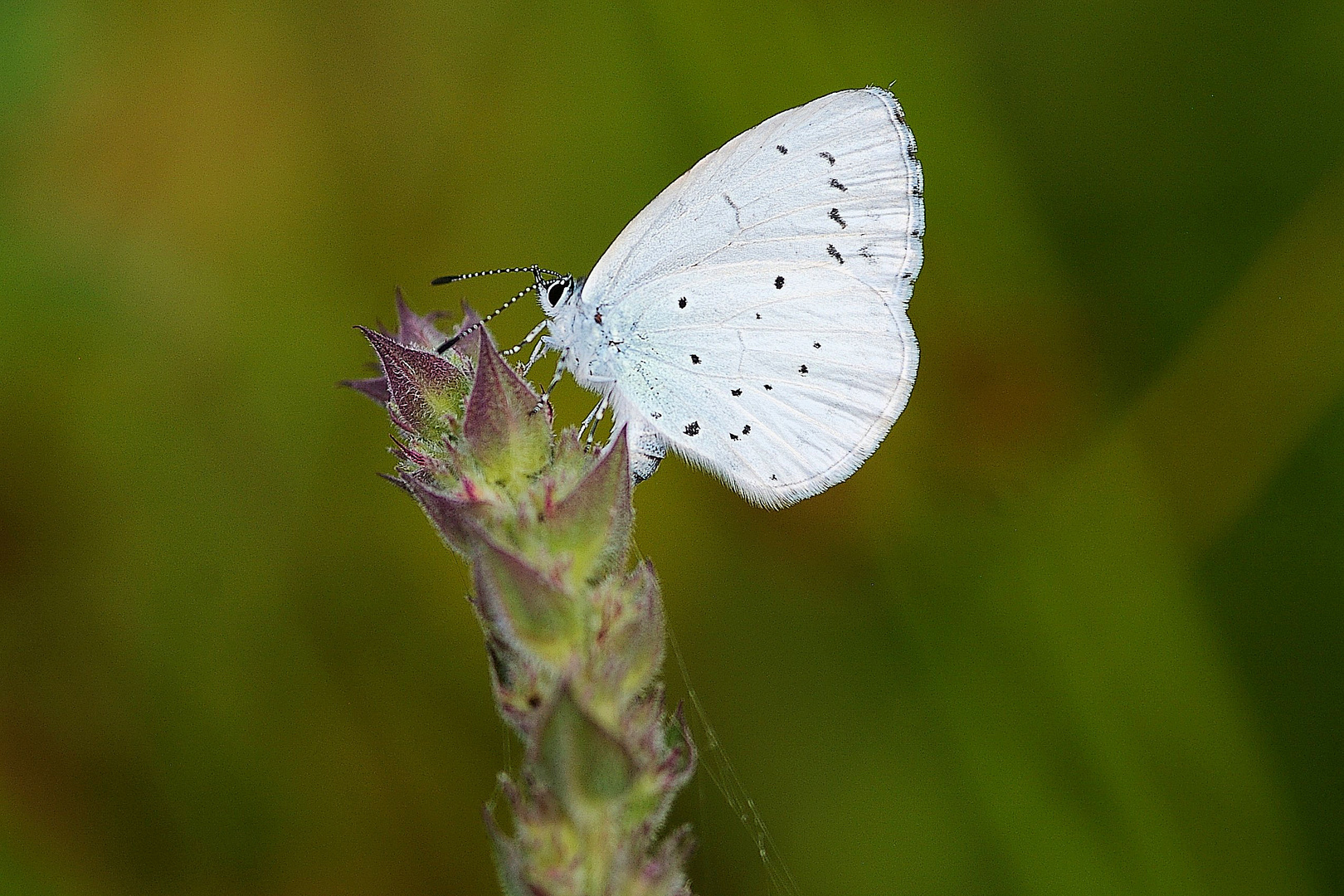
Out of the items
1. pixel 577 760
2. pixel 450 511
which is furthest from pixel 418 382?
pixel 577 760

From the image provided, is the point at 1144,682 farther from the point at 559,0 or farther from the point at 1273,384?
the point at 559,0

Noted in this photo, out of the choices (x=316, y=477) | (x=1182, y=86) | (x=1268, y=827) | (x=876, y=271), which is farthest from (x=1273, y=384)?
(x=316, y=477)

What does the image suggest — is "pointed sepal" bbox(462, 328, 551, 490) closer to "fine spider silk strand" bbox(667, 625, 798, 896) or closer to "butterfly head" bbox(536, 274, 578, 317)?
"butterfly head" bbox(536, 274, 578, 317)

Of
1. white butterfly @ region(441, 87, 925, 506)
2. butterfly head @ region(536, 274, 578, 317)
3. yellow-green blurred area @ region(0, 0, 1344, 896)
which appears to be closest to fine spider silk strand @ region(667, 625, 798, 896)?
yellow-green blurred area @ region(0, 0, 1344, 896)

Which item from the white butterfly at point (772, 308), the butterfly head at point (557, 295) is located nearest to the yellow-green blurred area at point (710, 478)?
the white butterfly at point (772, 308)

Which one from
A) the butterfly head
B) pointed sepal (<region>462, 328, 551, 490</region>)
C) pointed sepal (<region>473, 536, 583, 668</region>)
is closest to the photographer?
pointed sepal (<region>473, 536, 583, 668</region>)

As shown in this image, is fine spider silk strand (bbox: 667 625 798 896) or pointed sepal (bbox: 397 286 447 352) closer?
pointed sepal (bbox: 397 286 447 352)

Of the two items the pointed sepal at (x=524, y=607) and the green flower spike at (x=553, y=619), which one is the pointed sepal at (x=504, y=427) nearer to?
the green flower spike at (x=553, y=619)

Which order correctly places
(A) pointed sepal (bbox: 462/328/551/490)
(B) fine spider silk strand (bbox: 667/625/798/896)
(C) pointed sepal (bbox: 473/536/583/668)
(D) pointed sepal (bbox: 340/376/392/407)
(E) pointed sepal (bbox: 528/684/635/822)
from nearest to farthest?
1. (E) pointed sepal (bbox: 528/684/635/822)
2. (C) pointed sepal (bbox: 473/536/583/668)
3. (A) pointed sepal (bbox: 462/328/551/490)
4. (D) pointed sepal (bbox: 340/376/392/407)
5. (B) fine spider silk strand (bbox: 667/625/798/896)
